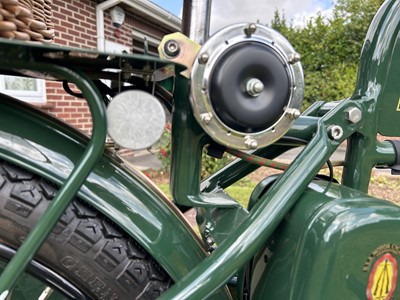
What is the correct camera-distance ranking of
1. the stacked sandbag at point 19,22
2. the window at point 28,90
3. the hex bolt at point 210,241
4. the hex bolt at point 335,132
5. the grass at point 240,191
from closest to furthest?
the stacked sandbag at point 19,22 → the hex bolt at point 335,132 → the hex bolt at point 210,241 → the grass at point 240,191 → the window at point 28,90

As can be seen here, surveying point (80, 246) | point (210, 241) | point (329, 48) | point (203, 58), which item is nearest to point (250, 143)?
point (203, 58)

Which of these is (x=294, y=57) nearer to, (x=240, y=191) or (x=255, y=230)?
(x=255, y=230)

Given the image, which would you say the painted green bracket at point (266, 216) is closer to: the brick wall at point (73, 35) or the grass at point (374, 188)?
the grass at point (374, 188)

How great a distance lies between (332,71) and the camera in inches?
383

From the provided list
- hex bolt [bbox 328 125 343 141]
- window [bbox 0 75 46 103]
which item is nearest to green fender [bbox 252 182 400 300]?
hex bolt [bbox 328 125 343 141]

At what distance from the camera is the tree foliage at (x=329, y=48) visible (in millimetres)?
9719

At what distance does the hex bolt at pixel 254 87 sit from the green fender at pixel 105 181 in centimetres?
35

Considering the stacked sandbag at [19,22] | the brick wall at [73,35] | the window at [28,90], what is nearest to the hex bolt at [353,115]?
the stacked sandbag at [19,22]

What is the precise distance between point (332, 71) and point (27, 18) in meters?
9.98

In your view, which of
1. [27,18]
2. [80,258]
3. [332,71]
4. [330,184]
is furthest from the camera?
[332,71]

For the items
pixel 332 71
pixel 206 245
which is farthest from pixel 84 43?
pixel 332 71

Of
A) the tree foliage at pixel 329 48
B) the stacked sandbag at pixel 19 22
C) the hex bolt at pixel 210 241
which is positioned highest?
the tree foliage at pixel 329 48

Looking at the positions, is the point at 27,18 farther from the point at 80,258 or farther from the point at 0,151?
the point at 80,258

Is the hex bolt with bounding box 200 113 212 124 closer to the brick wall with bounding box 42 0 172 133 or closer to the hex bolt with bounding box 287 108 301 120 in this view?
the hex bolt with bounding box 287 108 301 120
